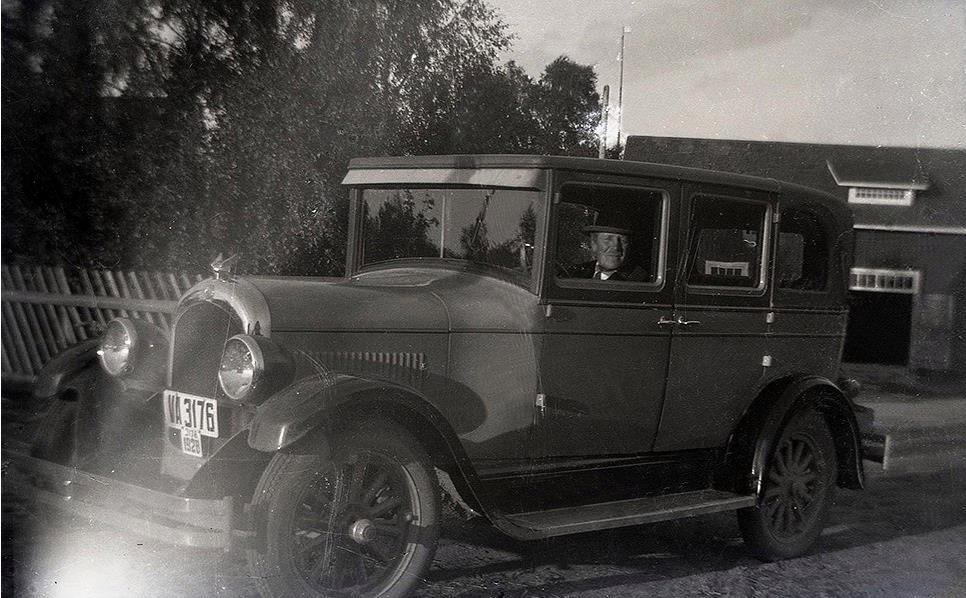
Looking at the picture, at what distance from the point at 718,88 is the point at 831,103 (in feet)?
2.67

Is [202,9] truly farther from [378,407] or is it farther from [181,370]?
[378,407]

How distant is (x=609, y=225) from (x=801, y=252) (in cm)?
146

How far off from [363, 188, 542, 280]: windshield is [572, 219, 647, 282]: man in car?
31 cm

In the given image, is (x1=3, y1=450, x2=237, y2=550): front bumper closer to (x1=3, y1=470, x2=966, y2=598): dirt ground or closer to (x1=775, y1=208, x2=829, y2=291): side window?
(x1=3, y1=470, x2=966, y2=598): dirt ground

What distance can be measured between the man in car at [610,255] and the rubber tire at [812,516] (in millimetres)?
1254

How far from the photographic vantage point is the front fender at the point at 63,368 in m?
3.76

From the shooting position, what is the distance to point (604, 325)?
3.99 m

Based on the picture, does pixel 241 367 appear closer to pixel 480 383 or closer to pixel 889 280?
pixel 480 383

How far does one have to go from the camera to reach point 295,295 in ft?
11.5

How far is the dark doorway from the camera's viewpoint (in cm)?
1191

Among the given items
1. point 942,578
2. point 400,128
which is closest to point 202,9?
point 400,128

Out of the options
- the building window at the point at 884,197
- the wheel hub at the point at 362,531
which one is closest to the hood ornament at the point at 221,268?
the wheel hub at the point at 362,531

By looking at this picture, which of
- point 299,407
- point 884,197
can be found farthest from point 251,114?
point 884,197

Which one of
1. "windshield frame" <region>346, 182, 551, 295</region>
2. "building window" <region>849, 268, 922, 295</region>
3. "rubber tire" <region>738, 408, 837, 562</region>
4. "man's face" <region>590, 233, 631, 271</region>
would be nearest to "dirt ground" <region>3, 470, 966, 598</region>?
"rubber tire" <region>738, 408, 837, 562</region>
